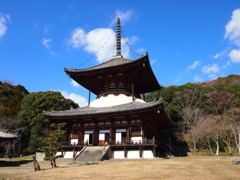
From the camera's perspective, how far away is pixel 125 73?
91.7 ft

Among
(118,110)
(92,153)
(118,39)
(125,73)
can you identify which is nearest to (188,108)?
(118,39)

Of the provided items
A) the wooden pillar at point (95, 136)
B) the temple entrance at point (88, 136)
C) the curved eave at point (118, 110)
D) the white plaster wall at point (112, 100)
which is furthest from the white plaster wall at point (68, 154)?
the white plaster wall at point (112, 100)

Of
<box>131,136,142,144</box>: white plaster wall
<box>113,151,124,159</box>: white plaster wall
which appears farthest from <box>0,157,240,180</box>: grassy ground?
<box>113,151,124,159</box>: white plaster wall

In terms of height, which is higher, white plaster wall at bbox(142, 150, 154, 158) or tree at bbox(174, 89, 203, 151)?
tree at bbox(174, 89, 203, 151)

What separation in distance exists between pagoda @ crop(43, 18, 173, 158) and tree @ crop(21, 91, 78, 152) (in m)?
18.0

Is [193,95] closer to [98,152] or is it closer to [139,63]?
[139,63]

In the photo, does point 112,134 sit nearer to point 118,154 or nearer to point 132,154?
point 118,154

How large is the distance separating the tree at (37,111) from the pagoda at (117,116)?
59.0 feet

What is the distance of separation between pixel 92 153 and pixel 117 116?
5.29 meters

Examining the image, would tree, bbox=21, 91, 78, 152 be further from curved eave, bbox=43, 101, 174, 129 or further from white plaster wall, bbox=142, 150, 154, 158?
white plaster wall, bbox=142, 150, 154, 158

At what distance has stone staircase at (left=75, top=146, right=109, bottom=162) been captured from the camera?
1981 centimetres

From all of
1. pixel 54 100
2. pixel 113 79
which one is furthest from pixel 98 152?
pixel 54 100

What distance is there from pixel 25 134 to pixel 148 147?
34.7 metres

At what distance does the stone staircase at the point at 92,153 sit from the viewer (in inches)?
780
